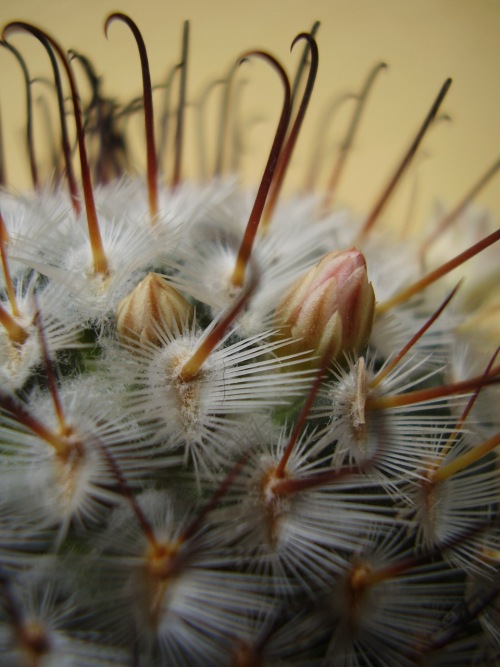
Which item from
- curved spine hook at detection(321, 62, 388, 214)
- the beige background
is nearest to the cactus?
curved spine hook at detection(321, 62, 388, 214)

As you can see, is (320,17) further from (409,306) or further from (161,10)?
(409,306)

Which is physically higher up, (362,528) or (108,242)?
(108,242)

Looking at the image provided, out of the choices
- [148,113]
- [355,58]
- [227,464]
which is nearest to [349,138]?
[148,113]

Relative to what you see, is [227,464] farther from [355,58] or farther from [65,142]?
[355,58]

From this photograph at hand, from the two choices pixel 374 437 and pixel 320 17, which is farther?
pixel 320 17

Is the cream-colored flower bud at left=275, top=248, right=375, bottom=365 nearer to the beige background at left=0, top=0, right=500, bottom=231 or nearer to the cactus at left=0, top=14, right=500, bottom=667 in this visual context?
the cactus at left=0, top=14, right=500, bottom=667

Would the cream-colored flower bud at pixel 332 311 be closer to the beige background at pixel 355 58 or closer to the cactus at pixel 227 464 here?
the cactus at pixel 227 464

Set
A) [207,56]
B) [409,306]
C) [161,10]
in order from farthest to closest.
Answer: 1. [207,56]
2. [161,10]
3. [409,306]

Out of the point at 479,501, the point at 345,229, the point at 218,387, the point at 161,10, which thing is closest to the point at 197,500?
the point at 218,387
